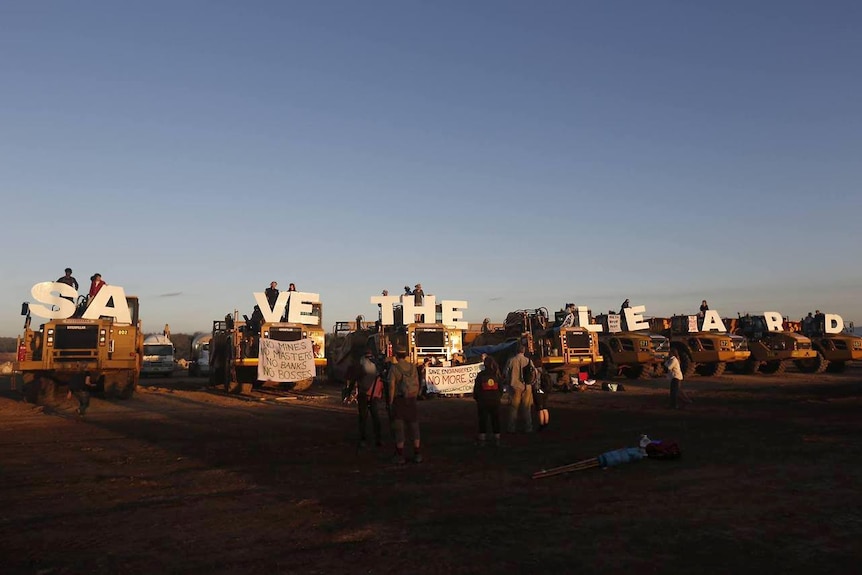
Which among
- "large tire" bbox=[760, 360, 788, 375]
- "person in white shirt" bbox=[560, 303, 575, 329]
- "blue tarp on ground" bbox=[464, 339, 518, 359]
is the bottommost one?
"large tire" bbox=[760, 360, 788, 375]

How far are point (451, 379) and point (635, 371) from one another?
1002cm

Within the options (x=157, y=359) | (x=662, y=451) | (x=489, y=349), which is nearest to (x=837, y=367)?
(x=489, y=349)

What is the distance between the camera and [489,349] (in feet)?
86.6

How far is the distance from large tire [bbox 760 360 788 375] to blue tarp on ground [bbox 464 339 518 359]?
1313 cm

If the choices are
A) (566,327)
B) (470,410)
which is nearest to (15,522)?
(470,410)

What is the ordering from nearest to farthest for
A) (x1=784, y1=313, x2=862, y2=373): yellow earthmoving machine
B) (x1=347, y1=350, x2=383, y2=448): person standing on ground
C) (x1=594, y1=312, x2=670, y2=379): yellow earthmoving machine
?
(x1=347, y1=350, x2=383, y2=448): person standing on ground < (x1=594, y1=312, x2=670, y2=379): yellow earthmoving machine < (x1=784, y1=313, x2=862, y2=373): yellow earthmoving machine

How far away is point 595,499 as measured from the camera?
26.1ft

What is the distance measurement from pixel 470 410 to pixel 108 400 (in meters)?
11.2

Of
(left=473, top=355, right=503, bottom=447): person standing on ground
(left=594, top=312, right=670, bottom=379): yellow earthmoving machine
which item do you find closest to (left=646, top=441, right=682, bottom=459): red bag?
(left=473, top=355, right=503, bottom=447): person standing on ground

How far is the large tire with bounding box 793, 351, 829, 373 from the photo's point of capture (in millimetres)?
31841

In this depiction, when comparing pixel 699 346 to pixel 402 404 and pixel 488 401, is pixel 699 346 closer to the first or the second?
pixel 488 401

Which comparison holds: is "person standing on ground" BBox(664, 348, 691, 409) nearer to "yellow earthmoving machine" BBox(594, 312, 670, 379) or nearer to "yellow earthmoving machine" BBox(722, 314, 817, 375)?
"yellow earthmoving machine" BBox(594, 312, 670, 379)

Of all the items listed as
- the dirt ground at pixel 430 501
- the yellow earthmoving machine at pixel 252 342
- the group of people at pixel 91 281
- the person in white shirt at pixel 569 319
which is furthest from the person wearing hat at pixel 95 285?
the person in white shirt at pixel 569 319

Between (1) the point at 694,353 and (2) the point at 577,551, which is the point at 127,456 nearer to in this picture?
(2) the point at 577,551
